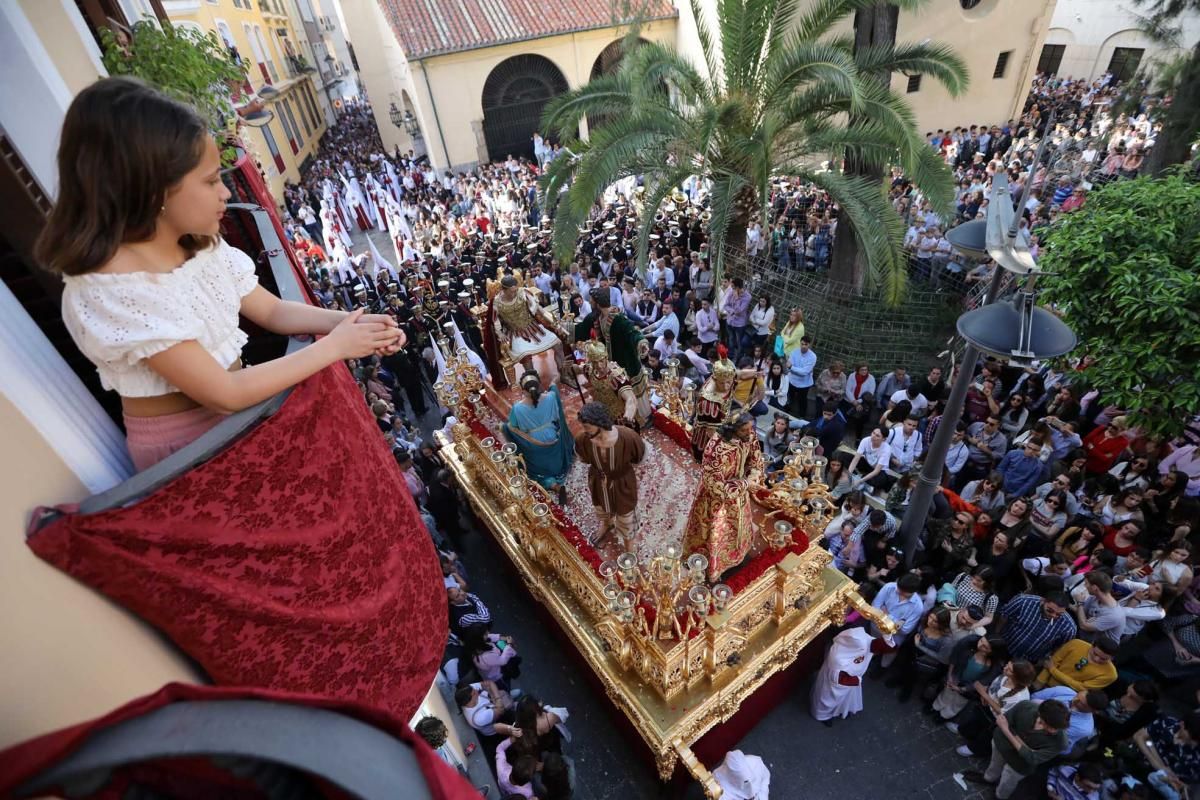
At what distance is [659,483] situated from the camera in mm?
6258

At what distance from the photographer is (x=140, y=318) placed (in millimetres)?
1373

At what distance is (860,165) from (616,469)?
7.61 m

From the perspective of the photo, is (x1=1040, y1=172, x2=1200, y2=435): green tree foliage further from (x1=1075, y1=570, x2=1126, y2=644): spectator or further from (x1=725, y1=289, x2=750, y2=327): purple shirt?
(x1=725, y1=289, x2=750, y2=327): purple shirt

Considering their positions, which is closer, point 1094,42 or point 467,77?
point 467,77

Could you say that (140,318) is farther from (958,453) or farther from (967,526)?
(958,453)

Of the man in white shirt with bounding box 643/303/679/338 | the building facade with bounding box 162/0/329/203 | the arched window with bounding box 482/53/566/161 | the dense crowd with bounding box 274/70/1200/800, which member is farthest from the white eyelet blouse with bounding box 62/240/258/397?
the arched window with bounding box 482/53/566/161

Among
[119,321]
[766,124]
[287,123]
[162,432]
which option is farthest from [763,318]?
[287,123]

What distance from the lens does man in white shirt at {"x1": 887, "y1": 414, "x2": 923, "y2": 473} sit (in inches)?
283

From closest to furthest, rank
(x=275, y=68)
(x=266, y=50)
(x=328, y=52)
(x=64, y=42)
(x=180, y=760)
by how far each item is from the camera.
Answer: (x=180, y=760) → (x=64, y=42) → (x=266, y=50) → (x=275, y=68) → (x=328, y=52)

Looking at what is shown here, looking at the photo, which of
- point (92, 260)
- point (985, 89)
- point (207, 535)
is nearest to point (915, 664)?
point (207, 535)

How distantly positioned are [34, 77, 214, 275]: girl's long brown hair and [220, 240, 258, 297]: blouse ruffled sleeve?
38 cm

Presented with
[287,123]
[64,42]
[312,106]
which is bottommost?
[312,106]

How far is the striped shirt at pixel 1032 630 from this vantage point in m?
5.07

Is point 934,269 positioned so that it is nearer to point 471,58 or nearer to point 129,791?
point 129,791
